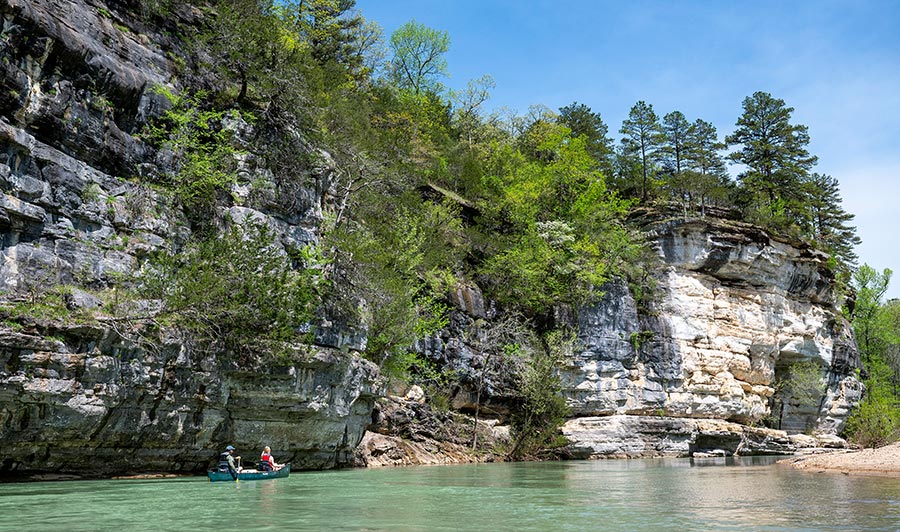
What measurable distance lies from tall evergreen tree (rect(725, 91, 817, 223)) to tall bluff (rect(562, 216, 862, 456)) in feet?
26.5

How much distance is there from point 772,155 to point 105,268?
183 ft

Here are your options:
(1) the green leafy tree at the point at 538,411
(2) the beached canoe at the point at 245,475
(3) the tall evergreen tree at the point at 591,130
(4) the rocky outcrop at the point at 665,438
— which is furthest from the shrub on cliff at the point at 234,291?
(3) the tall evergreen tree at the point at 591,130

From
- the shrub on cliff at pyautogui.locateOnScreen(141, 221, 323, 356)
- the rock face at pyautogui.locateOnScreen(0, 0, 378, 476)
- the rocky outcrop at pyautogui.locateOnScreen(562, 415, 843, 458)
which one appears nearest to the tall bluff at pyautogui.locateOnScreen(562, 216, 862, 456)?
the rocky outcrop at pyautogui.locateOnScreen(562, 415, 843, 458)

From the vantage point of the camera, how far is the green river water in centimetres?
1172

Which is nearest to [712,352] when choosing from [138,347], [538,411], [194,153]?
[538,411]

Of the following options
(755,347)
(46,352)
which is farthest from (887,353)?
(46,352)

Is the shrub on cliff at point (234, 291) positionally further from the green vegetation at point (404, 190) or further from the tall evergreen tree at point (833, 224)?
the tall evergreen tree at point (833, 224)

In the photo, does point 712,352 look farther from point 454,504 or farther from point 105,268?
point 105,268

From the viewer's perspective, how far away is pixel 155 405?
798 inches

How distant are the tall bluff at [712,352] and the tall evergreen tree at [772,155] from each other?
809cm

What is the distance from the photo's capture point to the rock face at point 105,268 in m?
18.0

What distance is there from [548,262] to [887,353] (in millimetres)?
47670

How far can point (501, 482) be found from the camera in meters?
21.5

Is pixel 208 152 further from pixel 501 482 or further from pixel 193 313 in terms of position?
pixel 501 482
